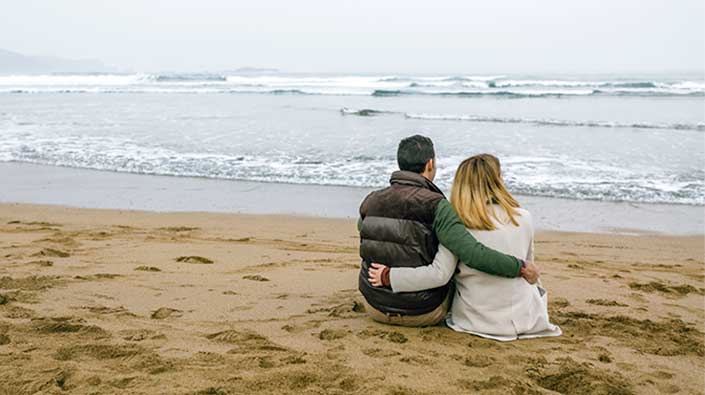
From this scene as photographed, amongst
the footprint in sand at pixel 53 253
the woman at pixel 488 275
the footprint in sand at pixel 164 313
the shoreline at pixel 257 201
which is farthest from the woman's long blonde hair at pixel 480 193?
the shoreline at pixel 257 201

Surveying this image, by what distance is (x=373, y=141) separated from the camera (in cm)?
1680

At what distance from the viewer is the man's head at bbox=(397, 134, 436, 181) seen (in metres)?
3.79

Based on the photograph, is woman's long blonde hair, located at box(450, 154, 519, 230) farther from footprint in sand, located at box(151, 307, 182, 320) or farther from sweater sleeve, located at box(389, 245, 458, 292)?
footprint in sand, located at box(151, 307, 182, 320)

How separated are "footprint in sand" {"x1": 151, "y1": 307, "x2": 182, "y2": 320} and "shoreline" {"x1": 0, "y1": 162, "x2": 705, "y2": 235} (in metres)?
4.65

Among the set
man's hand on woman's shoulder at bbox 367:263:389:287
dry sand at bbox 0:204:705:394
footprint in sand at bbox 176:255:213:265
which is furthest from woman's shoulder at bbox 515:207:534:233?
footprint in sand at bbox 176:255:213:265

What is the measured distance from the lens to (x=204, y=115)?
966 inches

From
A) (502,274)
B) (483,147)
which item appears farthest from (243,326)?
(483,147)

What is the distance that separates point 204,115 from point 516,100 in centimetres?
1780

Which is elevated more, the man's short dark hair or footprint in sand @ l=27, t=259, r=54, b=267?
the man's short dark hair

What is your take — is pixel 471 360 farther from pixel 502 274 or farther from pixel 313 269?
pixel 313 269

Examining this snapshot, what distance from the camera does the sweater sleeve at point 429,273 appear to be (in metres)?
3.76

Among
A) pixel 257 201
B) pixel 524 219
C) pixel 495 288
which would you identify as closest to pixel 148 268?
pixel 495 288

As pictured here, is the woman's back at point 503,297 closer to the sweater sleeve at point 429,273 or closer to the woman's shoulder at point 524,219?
the woman's shoulder at point 524,219

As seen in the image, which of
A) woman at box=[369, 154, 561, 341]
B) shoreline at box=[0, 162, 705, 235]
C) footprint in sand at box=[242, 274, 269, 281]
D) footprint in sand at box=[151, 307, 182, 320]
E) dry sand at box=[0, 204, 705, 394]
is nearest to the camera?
dry sand at box=[0, 204, 705, 394]
